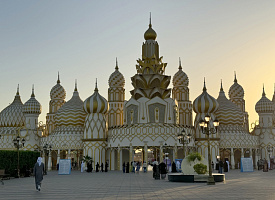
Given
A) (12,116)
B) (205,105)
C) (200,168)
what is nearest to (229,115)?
(205,105)

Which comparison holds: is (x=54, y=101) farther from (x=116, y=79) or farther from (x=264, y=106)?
(x=264, y=106)

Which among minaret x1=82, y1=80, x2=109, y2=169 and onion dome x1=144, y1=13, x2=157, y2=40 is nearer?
minaret x1=82, y1=80, x2=109, y2=169

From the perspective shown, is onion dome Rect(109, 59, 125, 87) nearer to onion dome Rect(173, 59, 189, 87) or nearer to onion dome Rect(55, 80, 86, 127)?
onion dome Rect(55, 80, 86, 127)

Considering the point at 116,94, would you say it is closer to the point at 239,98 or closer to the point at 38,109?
the point at 38,109

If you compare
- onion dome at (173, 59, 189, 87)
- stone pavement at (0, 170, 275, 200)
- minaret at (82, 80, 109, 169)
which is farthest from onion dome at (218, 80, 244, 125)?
stone pavement at (0, 170, 275, 200)

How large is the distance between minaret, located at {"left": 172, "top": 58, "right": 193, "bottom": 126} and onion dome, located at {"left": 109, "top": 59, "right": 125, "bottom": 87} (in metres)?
8.84

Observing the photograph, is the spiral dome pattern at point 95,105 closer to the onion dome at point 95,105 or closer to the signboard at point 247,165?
the onion dome at point 95,105

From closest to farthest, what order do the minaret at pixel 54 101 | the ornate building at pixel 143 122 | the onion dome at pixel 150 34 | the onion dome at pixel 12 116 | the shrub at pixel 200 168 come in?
the shrub at pixel 200 168 < the ornate building at pixel 143 122 < the onion dome at pixel 150 34 < the onion dome at pixel 12 116 < the minaret at pixel 54 101

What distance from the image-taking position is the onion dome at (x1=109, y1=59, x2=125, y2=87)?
6456 centimetres

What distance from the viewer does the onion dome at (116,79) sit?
64562mm

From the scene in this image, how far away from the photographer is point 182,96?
65.2m

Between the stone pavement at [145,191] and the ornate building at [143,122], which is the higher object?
the ornate building at [143,122]

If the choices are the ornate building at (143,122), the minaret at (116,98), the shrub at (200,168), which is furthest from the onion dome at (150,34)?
the shrub at (200,168)

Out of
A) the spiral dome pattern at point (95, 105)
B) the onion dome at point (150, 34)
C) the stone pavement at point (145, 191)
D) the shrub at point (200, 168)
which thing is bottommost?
the stone pavement at point (145, 191)
